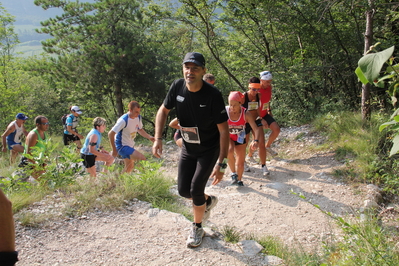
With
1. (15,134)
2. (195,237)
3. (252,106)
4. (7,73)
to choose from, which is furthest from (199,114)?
(7,73)

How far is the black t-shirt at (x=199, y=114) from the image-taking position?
3.35m

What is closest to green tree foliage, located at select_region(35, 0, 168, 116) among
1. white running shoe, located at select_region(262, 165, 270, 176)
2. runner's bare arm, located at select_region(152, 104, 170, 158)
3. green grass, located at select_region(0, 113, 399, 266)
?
green grass, located at select_region(0, 113, 399, 266)

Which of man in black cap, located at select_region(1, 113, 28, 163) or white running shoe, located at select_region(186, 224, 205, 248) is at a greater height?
man in black cap, located at select_region(1, 113, 28, 163)

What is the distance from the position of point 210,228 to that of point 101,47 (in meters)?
10.7

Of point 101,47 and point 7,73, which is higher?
point 101,47

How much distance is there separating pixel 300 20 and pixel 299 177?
18.0 ft

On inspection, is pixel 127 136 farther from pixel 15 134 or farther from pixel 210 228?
pixel 15 134

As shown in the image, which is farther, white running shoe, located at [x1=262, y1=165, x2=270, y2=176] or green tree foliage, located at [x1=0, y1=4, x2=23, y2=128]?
green tree foliage, located at [x1=0, y1=4, x2=23, y2=128]

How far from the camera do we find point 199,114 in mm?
3379

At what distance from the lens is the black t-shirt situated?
11.0 ft

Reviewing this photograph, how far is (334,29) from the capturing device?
919 centimetres

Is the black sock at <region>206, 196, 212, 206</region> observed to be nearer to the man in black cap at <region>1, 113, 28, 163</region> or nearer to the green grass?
the green grass

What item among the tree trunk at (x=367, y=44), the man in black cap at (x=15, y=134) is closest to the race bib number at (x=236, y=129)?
the tree trunk at (x=367, y=44)

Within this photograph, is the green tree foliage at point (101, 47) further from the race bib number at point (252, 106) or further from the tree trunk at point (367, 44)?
the tree trunk at point (367, 44)
